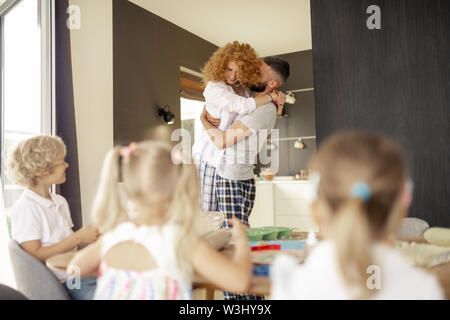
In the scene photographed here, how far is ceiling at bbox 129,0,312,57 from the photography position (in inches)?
154

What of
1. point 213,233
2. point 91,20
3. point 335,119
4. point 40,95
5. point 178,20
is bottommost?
point 213,233

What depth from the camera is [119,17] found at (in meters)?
3.69

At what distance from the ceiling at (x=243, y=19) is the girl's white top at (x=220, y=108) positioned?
2006 mm

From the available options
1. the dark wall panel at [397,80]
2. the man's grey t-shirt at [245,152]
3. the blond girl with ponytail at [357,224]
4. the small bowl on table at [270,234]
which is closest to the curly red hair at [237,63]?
the man's grey t-shirt at [245,152]

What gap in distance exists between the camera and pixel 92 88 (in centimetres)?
337

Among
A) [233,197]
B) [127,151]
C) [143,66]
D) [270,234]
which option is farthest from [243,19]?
[127,151]

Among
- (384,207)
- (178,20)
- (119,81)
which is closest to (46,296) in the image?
(384,207)

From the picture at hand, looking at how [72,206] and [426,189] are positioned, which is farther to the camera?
[72,206]

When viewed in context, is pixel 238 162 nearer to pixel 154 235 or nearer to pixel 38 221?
pixel 38 221

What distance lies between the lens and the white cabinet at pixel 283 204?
4438 millimetres

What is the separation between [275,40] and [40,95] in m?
2.96

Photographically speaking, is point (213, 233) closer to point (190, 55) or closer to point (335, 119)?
point (335, 119)

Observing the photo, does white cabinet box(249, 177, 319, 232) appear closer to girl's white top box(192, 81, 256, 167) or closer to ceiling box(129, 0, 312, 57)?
ceiling box(129, 0, 312, 57)

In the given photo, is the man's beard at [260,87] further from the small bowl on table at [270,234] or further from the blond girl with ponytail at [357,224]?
the blond girl with ponytail at [357,224]
